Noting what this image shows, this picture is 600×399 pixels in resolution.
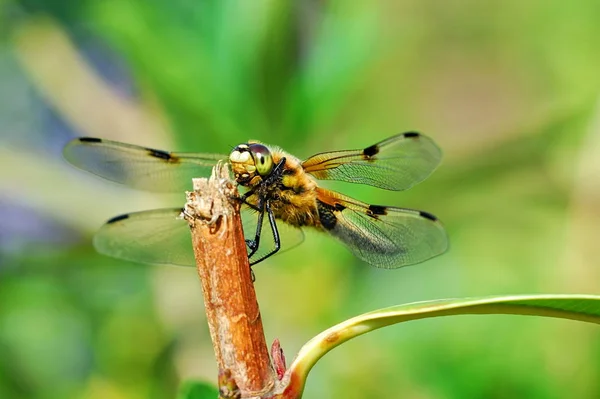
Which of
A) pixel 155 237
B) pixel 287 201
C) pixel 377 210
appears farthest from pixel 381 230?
pixel 155 237

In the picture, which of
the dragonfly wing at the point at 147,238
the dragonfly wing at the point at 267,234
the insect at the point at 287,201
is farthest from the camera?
the dragonfly wing at the point at 147,238

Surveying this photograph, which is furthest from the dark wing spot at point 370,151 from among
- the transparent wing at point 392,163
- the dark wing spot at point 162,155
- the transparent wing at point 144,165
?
the dark wing spot at point 162,155

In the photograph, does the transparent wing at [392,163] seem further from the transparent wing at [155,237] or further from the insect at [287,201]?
the transparent wing at [155,237]

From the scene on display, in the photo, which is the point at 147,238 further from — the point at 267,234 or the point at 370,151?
the point at 370,151

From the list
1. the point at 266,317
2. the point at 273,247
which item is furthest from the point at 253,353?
the point at 266,317

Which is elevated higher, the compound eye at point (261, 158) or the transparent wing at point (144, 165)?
the transparent wing at point (144, 165)

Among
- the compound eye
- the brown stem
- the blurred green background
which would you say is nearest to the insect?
the compound eye
